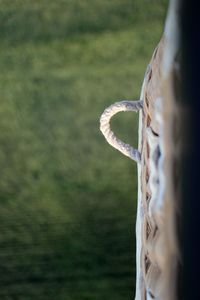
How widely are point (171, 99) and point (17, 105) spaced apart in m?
0.68

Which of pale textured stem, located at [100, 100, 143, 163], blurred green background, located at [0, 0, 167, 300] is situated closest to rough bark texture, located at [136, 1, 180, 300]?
pale textured stem, located at [100, 100, 143, 163]

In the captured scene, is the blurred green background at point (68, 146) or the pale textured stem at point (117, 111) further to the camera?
the blurred green background at point (68, 146)

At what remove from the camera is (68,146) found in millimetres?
1125

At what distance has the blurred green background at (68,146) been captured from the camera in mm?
1062

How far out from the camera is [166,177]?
52cm

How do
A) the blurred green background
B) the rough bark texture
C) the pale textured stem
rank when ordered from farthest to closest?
the blurred green background, the pale textured stem, the rough bark texture

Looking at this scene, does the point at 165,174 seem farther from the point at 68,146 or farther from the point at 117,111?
the point at 68,146

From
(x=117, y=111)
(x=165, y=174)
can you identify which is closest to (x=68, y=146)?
(x=117, y=111)

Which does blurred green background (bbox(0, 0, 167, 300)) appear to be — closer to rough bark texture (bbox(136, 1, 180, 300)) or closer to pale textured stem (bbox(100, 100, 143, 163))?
pale textured stem (bbox(100, 100, 143, 163))

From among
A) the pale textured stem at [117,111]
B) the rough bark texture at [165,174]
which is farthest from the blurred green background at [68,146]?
the rough bark texture at [165,174]

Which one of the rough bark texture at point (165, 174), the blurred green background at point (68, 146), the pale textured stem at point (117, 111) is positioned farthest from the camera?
the blurred green background at point (68, 146)

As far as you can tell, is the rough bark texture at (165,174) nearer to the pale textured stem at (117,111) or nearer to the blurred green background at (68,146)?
the pale textured stem at (117,111)

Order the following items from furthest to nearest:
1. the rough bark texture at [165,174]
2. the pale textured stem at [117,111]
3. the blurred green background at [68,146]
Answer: the blurred green background at [68,146] → the pale textured stem at [117,111] → the rough bark texture at [165,174]

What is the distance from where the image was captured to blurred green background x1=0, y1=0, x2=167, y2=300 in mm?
1062
